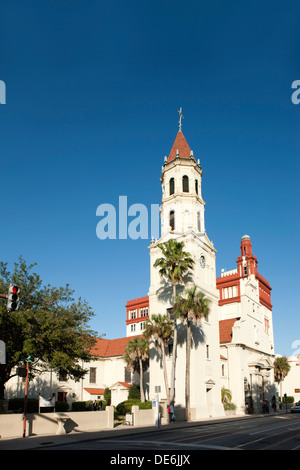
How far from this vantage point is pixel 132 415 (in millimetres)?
29516

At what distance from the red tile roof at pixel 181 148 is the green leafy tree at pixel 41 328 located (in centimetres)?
2539

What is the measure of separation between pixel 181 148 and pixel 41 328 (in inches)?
1257

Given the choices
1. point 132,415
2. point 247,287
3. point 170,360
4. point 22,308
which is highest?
point 247,287

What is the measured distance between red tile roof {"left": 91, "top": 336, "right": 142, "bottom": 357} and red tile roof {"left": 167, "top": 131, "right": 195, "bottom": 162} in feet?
89.5

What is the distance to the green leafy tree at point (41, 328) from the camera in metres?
26.1

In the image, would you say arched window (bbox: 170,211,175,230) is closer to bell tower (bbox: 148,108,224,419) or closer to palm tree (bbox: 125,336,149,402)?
bell tower (bbox: 148,108,224,419)

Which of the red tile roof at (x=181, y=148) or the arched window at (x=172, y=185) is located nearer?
the arched window at (x=172, y=185)

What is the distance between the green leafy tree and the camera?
2614cm

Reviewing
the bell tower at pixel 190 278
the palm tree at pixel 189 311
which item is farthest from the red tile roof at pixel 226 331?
the palm tree at pixel 189 311

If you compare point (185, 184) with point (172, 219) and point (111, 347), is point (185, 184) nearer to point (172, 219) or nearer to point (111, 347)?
point (172, 219)

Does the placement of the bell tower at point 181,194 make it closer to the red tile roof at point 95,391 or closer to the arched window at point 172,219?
the arched window at point 172,219
